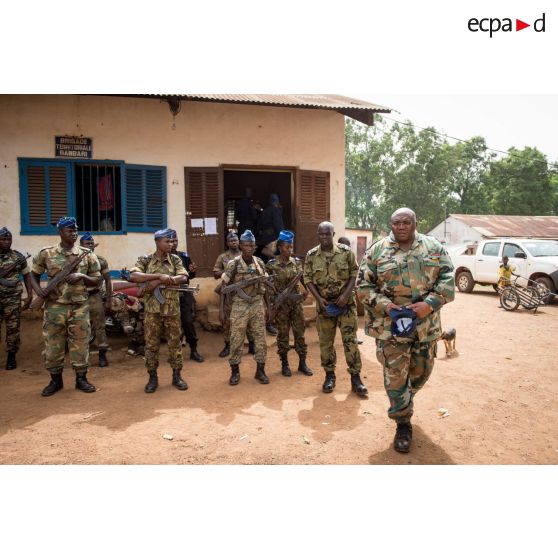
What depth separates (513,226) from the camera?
2514cm

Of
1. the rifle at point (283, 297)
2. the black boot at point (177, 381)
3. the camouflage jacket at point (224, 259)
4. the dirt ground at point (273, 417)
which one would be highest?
the camouflage jacket at point (224, 259)

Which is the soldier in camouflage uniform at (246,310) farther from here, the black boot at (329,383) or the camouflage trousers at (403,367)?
the camouflage trousers at (403,367)

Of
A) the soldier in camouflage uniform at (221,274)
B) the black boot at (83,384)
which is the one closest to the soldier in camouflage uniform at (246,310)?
the soldier in camouflage uniform at (221,274)

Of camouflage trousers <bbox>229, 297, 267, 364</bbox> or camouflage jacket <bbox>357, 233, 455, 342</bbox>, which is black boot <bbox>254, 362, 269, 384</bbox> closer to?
camouflage trousers <bbox>229, 297, 267, 364</bbox>

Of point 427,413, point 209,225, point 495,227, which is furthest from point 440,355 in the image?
point 495,227

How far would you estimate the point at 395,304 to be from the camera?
3.86 meters

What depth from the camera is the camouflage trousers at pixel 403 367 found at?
3.82 m

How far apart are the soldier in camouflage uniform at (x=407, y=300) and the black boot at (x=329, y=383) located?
1532 millimetres

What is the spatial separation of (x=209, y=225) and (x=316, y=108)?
293 cm

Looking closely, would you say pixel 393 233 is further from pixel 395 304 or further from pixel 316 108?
pixel 316 108

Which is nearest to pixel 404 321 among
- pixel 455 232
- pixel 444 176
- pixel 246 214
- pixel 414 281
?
pixel 414 281

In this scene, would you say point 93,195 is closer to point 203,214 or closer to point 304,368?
point 203,214

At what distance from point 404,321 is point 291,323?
2738 millimetres

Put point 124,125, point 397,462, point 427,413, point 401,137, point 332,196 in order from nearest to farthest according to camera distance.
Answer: point 397,462
point 427,413
point 124,125
point 332,196
point 401,137
